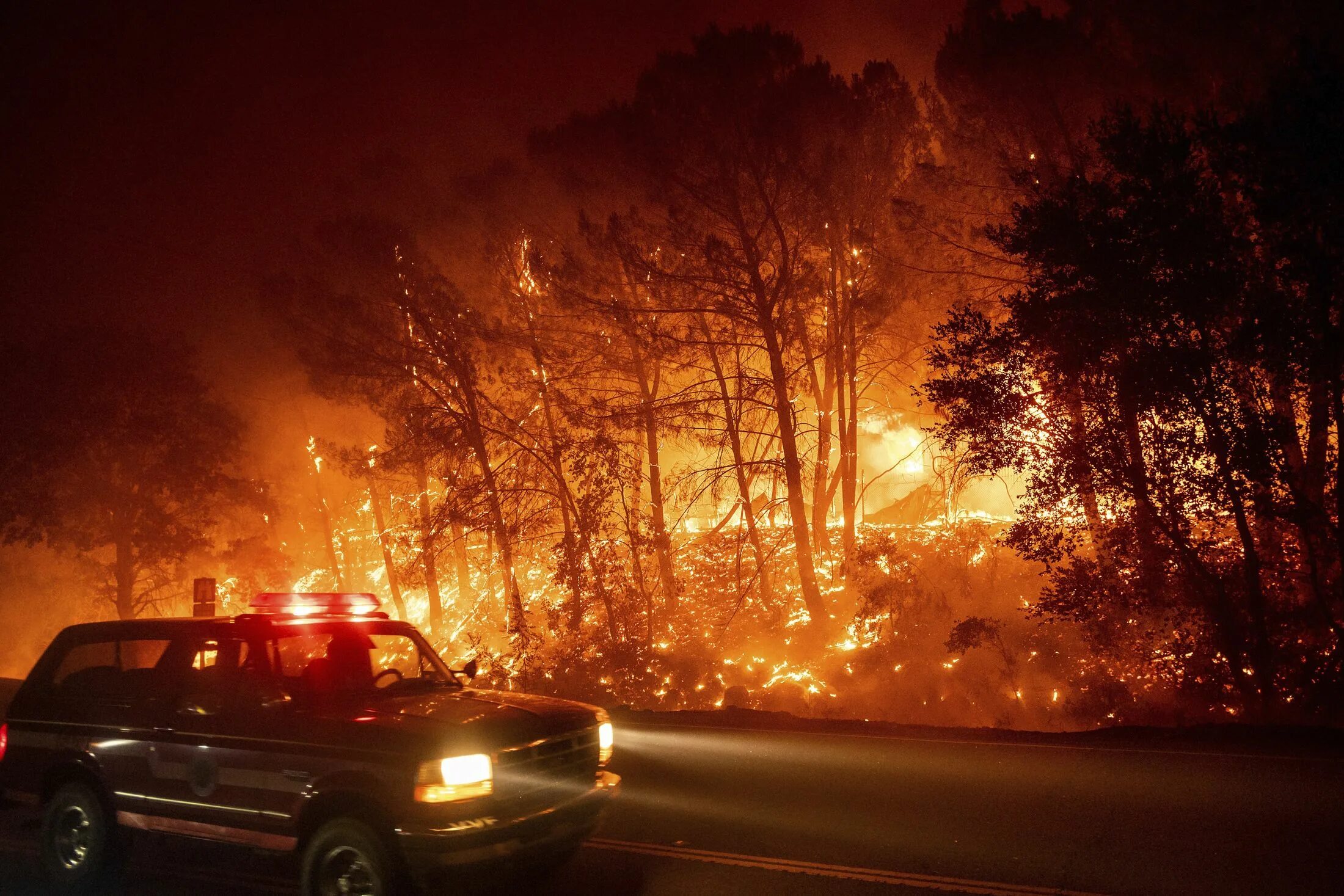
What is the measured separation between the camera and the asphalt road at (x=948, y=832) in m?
5.73

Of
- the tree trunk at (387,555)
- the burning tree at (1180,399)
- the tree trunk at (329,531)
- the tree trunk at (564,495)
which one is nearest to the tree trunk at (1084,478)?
the burning tree at (1180,399)

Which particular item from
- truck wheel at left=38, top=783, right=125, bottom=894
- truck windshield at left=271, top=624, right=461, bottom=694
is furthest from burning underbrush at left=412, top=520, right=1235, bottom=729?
truck wheel at left=38, top=783, right=125, bottom=894

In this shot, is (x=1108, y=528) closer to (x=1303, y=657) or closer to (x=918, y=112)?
(x=1303, y=657)

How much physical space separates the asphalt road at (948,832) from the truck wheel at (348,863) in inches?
43.1

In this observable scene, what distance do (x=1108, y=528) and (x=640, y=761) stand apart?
861 centimetres

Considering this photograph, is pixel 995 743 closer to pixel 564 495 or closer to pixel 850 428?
pixel 564 495

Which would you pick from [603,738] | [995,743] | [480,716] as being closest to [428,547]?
[995,743]

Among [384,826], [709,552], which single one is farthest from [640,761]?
[709,552]

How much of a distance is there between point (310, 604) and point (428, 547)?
17.0m

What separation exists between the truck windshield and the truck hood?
25 cm

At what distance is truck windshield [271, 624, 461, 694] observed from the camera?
19.5ft

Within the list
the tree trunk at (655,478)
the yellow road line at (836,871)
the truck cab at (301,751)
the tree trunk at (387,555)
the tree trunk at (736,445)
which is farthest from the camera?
the tree trunk at (387,555)

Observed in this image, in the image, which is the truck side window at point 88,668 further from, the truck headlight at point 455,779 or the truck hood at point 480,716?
the truck headlight at point 455,779

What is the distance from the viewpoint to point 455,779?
5.05 metres
